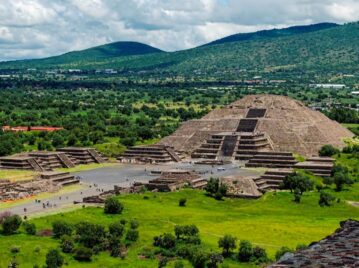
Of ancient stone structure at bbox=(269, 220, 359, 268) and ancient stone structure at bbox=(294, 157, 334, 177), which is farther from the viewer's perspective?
ancient stone structure at bbox=(294, 157, 334, 177)

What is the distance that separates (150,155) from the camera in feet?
496

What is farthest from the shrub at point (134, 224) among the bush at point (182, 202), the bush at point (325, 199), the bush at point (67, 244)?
the bush at point (325, 199)

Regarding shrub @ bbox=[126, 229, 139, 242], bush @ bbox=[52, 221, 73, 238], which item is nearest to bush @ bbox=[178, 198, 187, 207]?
shrub @ bbox=[126, 229, 139, 242]

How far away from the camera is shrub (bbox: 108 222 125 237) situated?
78500 mm

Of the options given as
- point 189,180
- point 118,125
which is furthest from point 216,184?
point 118,125

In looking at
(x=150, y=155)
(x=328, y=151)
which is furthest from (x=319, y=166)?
(x=150, y=155)

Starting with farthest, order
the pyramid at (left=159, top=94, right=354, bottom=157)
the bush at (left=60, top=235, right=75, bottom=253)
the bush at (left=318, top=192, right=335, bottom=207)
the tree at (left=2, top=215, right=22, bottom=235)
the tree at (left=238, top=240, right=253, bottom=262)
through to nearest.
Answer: the pyramid at (left=159, top=94, right=354, bottom=157), the bush at (left=318, top=192, right=335, bottom=207), the tree at (left=2, top=215, right=22, bottom=235), the bush at (left=60, top=235, right=75, bottom=253), the tree at (left=238, top=240, right=253, bottom=262)

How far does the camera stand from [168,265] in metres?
70.0

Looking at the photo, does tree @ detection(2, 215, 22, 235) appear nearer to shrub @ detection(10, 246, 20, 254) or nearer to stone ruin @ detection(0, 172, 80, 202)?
shrub @ detection(10, 246, 20, 254)

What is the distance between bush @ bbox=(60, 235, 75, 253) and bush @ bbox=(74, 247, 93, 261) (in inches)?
53.0

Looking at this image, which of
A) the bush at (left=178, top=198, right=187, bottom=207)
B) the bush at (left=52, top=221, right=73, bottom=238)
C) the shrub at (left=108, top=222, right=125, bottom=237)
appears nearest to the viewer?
the shrub at (left=108, top=222, right=125, bottom=237)

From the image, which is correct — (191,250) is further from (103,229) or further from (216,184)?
(216,184)

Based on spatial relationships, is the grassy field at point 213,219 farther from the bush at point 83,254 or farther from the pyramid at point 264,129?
the pyramid at point 264,129

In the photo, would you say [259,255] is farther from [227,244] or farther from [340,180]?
[340,180]
